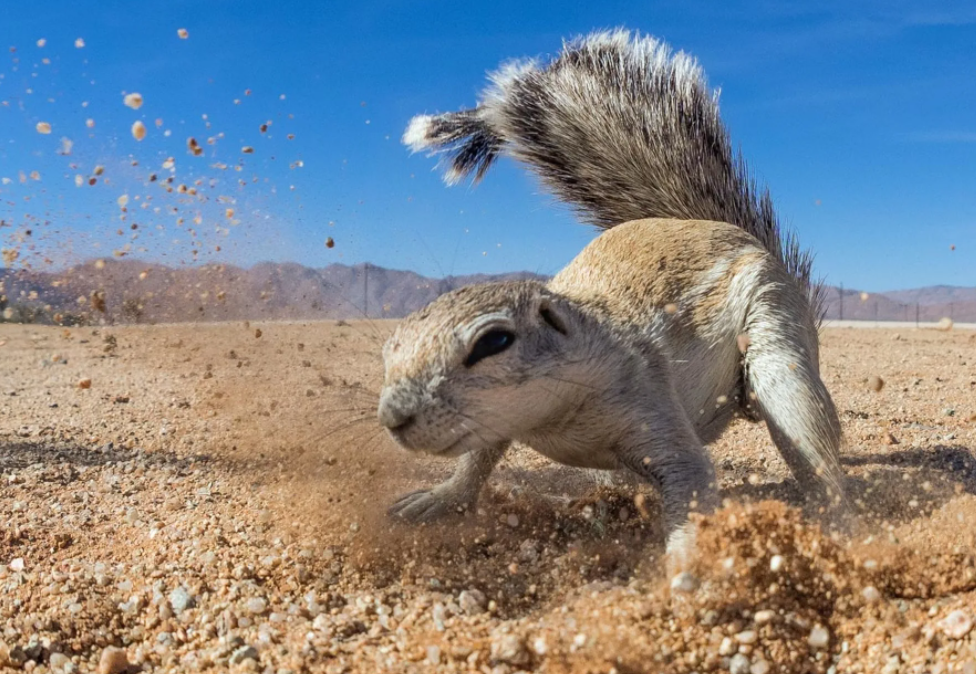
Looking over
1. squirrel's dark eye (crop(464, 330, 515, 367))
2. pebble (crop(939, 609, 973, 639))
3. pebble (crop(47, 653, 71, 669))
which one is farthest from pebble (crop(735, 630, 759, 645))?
pebble (crop(47, 653, 71, 669))

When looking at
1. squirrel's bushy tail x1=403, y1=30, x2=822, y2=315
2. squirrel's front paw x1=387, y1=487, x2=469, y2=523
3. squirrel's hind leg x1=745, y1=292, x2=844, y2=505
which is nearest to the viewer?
squirrel's hind leg x1=745, y1=292, x2=844, y2=505

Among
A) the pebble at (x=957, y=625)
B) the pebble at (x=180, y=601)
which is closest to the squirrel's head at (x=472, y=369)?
the pebble at (x=180, y=601)

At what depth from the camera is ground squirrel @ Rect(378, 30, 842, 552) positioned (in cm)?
Answer: 362

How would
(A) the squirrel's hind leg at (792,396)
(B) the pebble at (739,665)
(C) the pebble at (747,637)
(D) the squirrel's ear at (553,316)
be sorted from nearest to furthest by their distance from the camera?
1. (B) the pebble at (739,665)
2. (C) the pebble at (747,637)
3. (D) the squirrel's ear at (553,316)
4. (A) the squirrel's hind leg at (792,396)

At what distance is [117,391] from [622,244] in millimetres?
7889

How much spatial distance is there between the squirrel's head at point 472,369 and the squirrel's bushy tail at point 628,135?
7.75 ft

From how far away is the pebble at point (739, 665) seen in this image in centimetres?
299

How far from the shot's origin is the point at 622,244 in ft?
16.7

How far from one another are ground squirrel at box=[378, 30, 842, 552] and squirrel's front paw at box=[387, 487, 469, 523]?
0.04ft

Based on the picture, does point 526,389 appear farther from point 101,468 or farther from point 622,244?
point 101,468

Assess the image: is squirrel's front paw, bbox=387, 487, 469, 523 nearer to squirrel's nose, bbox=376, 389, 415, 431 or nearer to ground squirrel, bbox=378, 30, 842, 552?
ground squirrel, bbox=378, 30, 842, 552

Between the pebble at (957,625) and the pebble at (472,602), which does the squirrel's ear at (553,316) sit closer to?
the pebble at (472,602)

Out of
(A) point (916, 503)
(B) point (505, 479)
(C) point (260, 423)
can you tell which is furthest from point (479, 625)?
(C) point (260, 423)

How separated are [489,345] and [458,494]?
5.30ft
